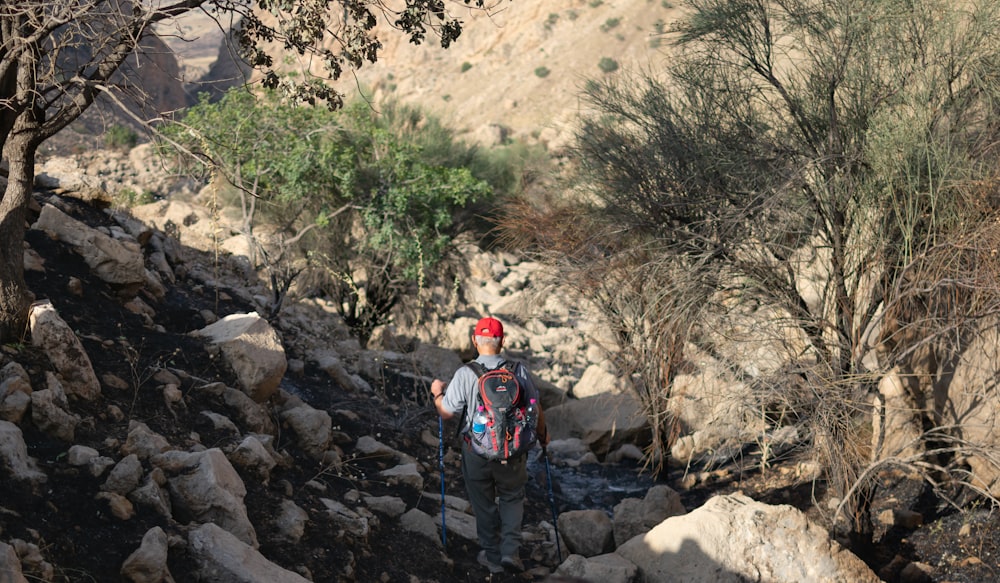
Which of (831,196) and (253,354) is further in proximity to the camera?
(831,196)

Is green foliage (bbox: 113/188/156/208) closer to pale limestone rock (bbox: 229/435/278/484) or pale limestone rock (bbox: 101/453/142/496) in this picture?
pale limestone rock (bbox: 229/435/278/484)

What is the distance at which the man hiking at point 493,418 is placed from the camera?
16.9 ft

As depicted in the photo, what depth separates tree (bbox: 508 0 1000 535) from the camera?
6805 millimetres

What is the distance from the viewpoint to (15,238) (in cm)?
586

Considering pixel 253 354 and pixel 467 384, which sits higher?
pixel 467 384

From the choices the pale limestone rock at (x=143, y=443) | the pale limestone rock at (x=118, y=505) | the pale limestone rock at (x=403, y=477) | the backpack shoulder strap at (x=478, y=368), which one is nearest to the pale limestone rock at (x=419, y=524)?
the pale limestone rock at (x=403, y=477)

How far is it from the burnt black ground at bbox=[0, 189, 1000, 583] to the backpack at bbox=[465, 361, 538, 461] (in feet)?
3.50

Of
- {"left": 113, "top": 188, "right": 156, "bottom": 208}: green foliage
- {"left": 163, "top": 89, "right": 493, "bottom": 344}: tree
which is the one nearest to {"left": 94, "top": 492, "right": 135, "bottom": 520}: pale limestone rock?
{"left": 163, "top": 89, "right": 493, "bottom": 344}: tree

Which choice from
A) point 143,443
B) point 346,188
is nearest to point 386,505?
point 143,443

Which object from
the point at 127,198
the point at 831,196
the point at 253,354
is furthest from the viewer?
the point at 127,198

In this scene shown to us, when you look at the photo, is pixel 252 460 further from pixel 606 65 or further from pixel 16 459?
pixel 606 65

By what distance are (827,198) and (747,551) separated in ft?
11.1

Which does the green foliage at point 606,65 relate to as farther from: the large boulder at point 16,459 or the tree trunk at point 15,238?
the large boulder at point 16,459

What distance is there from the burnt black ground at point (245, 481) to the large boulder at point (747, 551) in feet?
3.13
